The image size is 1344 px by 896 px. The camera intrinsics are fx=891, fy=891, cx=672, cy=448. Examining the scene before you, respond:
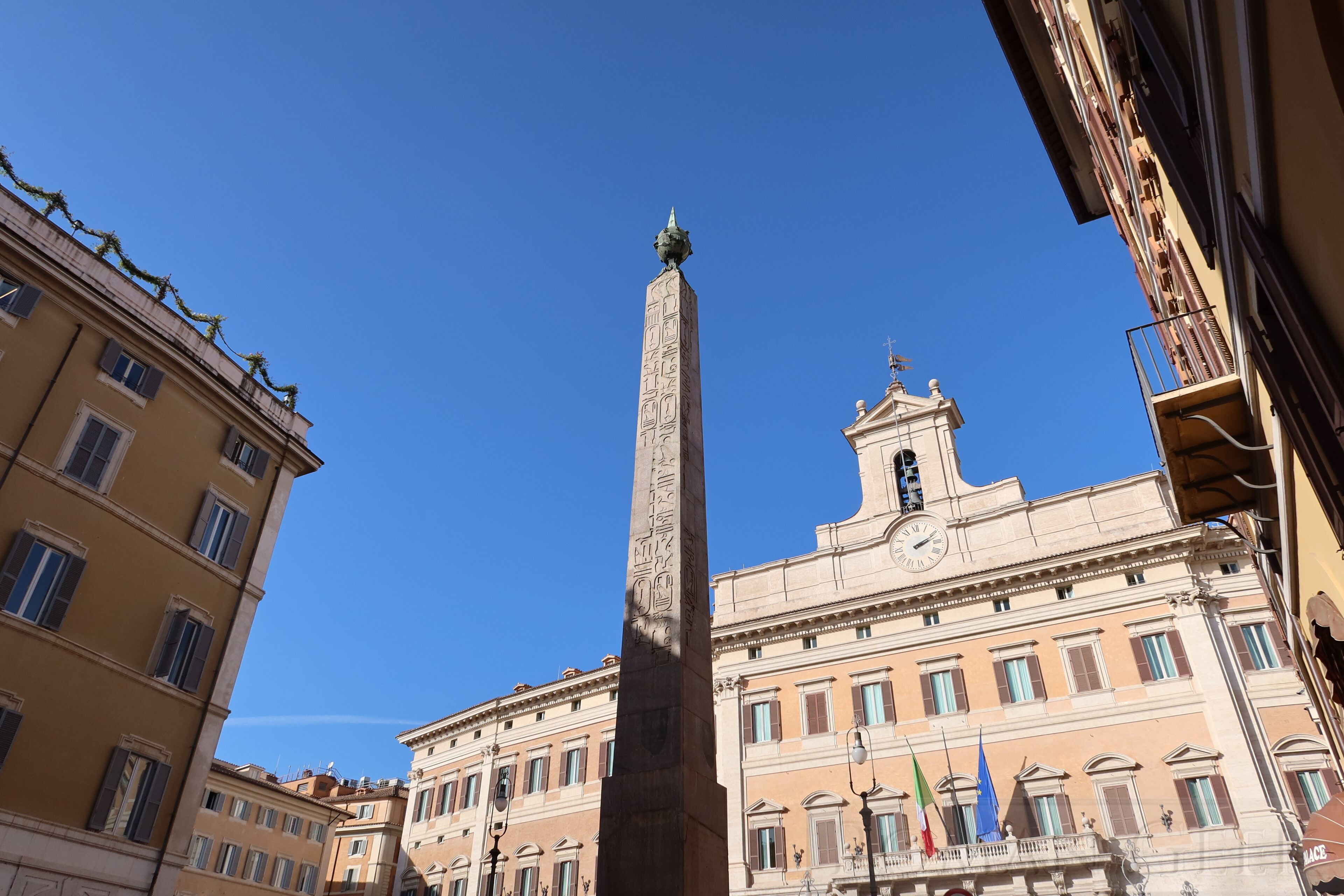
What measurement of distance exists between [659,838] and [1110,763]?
777 inches

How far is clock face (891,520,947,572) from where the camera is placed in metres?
29.8

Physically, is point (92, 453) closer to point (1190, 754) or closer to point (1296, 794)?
point (1190, 754)

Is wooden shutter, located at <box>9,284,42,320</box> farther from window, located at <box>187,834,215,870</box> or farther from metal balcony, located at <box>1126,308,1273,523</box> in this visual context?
window, located at <box>187,834,215,870</box>

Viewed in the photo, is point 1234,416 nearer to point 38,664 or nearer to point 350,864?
point 38,664

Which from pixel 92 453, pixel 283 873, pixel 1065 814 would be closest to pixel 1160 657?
pixel 1065 814

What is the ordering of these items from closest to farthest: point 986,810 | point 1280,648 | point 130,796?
point 130,796 → point 1280,648 → point 986,810

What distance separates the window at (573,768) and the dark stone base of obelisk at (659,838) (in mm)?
25521

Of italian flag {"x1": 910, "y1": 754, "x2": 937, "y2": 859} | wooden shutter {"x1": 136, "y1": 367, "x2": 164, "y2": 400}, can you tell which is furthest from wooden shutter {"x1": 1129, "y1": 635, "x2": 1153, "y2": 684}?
wooden shutter {"x1": 136, "y1": 367, "x2": 164, "y2": 400}

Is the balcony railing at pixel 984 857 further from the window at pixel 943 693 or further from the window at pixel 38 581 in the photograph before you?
the window at pixel 38 581

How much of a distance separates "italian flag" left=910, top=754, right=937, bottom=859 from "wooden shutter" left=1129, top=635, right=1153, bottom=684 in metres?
6.63

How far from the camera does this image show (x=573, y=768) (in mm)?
33969

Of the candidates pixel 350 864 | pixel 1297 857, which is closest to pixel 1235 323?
pixel 1297 857

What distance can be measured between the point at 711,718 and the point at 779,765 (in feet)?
65.0

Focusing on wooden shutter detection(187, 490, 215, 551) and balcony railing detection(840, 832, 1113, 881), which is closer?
wooden shutter detection(187, 490, 215, 551)
